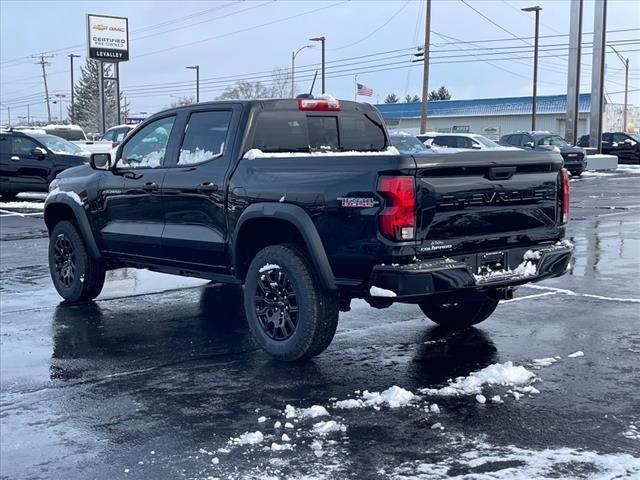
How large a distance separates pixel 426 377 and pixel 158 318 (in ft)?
10.3

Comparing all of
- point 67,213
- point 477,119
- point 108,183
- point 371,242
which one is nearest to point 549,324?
point 371,242

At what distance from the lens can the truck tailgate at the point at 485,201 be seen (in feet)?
18.3

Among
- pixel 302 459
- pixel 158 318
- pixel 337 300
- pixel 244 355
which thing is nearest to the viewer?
pixel 302 459

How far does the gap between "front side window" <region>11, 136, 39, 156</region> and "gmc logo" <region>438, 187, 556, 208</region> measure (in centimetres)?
1703

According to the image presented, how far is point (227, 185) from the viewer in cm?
670

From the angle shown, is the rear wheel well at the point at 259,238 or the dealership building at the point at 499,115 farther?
the dealership building at the point at 499,115

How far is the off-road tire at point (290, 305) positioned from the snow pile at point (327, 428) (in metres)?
1.25

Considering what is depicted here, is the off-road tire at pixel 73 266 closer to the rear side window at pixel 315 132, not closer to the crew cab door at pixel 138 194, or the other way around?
the crew cab door at pixel 138 194

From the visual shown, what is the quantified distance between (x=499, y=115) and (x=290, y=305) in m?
71.5

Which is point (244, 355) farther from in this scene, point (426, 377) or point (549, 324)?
point (549, 324)

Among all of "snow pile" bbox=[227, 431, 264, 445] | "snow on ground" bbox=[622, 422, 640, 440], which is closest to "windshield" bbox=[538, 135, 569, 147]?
"snow on ground" bbox=[622, 422, 640, 440]

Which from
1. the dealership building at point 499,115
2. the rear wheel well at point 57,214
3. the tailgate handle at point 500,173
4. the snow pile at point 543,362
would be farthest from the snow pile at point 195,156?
the dealership building at point 499,115

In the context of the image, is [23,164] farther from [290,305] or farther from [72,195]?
[290,305]

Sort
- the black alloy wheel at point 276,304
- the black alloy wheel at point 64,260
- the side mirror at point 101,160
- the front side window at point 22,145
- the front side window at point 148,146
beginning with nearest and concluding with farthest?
the black alloy wheel at point 276,304 < the front side window at point 148,146 < the side mirror at point 101,160 < the black alloy wheel at point 64,260 < the front side window at point 22,145
